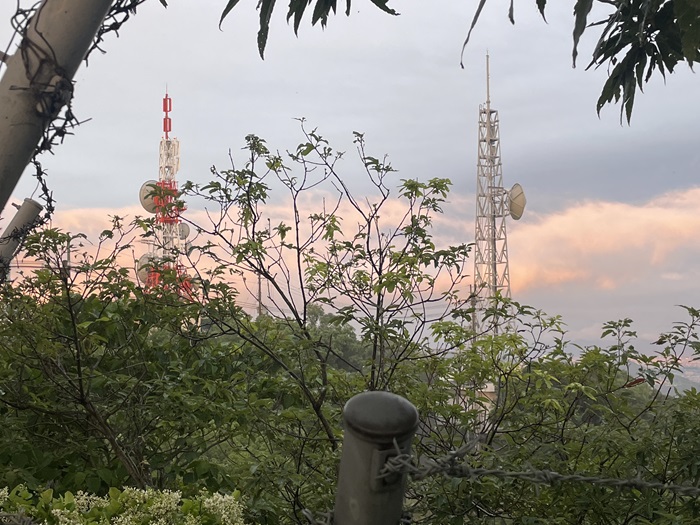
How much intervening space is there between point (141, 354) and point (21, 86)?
8.33 feet

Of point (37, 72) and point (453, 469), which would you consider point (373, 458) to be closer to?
point (453, 469)

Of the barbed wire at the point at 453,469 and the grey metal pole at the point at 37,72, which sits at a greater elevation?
Result: the grey metal pole at the point at 37,72

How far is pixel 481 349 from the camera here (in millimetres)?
3324

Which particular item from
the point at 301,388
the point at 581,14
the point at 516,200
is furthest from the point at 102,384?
the point at 516,200

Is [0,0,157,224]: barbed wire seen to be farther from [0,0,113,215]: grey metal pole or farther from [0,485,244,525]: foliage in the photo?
[0,485,244,525]: foliage

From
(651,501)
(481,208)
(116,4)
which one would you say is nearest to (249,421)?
(651,501)

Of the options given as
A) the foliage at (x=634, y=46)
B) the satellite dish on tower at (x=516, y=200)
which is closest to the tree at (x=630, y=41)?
the foliage at (x=634, y=46)

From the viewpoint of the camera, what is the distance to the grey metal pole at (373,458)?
118 cm

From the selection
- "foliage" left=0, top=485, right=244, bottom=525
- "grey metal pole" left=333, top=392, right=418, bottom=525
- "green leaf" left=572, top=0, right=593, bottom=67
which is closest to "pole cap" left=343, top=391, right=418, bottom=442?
"grey metal pole" left=333, top=392, right=418, bottom=525

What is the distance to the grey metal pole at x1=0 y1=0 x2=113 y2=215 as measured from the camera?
1.22 metres

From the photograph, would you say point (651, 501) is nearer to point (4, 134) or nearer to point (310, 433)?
point (310, 433)

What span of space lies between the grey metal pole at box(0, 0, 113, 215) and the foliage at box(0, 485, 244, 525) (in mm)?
1238

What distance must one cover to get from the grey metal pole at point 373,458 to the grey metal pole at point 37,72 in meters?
0.74

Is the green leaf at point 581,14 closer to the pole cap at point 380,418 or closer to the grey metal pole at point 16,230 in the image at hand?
the pole cap at point 380,418
